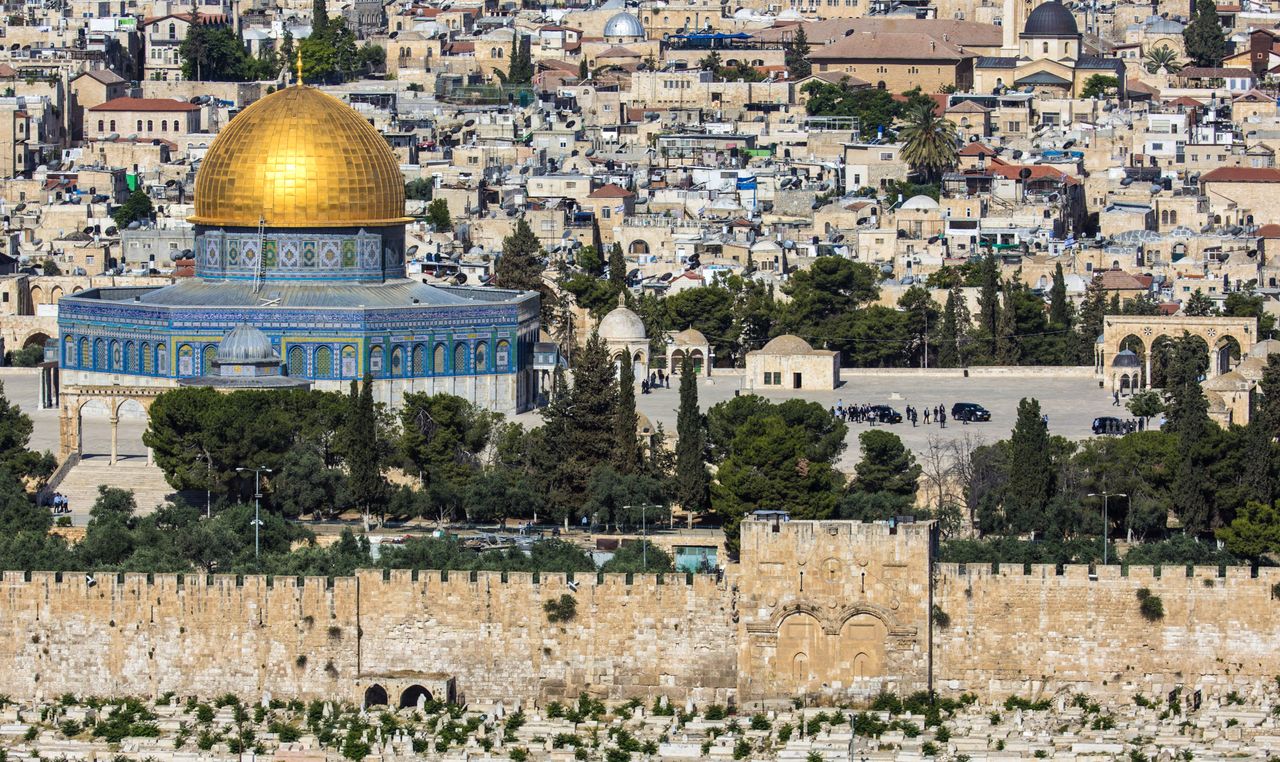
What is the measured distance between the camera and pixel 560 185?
94.2 metres

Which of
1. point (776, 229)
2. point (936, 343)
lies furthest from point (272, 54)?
point (936, 343)

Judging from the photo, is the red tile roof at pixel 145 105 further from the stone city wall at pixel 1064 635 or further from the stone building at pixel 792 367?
the stone city wall at pixel 1064 635

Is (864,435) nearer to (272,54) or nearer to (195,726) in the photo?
(195,726)

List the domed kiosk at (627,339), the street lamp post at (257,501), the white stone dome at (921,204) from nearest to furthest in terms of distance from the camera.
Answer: the street lamp post at (257,501), the domed kiosk at (627,339), the white stone dome at (921,204)

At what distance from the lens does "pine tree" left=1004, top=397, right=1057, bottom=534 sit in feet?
176

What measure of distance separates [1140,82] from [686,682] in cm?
7470

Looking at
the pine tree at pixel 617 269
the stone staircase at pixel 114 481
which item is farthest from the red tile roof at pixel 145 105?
the stone staircase at pixel 114 481

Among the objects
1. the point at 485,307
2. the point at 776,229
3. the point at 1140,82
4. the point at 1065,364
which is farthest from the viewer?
the point at 1140,82

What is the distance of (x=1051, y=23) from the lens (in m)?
116

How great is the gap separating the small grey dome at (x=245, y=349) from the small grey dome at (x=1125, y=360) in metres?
14.2

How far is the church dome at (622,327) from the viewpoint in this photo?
71.8m

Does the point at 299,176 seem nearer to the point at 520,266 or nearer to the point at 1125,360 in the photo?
the point at 520,266

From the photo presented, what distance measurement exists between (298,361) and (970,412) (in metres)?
10.2

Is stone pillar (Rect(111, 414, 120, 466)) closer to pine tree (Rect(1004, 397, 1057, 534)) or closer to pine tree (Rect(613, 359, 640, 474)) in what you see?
pine tree (Rect(613, 359, 640, 474))
